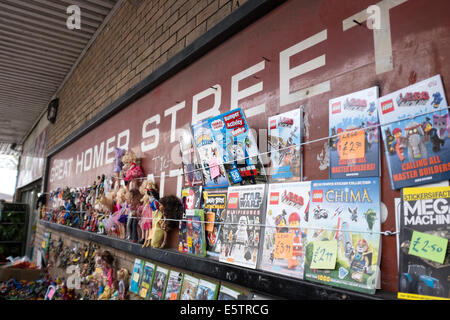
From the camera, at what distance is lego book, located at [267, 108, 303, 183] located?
1.23 metres

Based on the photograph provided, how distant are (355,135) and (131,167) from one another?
1.88 meters

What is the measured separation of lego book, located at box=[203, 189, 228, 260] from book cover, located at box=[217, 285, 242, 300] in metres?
0.14

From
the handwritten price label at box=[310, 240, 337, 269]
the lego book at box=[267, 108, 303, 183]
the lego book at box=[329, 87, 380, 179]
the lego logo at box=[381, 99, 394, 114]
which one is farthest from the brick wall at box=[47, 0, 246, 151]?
the handwritten price label at box=[310, 240, 337, 269]

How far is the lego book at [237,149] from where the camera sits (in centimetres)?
137

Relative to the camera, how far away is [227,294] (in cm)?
144

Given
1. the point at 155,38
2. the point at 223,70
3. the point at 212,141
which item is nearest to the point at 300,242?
the point at 212,141

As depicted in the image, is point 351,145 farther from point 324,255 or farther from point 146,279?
point 146,279

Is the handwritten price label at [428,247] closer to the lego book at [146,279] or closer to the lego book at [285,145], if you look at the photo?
the lego book at [285,145]

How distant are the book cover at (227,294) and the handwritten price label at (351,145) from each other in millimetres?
756

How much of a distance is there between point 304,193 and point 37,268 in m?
5.69

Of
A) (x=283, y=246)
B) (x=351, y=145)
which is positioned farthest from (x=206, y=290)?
(x=351, y=145)

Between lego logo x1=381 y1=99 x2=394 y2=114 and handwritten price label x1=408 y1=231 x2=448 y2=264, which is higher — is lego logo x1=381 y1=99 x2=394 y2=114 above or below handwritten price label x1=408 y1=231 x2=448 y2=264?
above

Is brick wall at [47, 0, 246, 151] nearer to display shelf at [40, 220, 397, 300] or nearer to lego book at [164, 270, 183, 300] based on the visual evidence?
display shelf at [40, 220, 397, 300]

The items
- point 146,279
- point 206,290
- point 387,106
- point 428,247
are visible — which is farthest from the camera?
point 146,279
